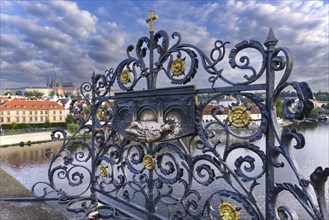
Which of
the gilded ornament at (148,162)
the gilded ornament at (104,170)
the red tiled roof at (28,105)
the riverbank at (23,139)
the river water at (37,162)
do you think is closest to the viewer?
the gilded ornament at (148,162)

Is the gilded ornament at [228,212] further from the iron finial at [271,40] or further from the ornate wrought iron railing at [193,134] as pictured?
the iron finial at [271,40]

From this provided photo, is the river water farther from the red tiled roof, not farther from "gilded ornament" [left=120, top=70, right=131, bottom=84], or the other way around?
the red tiled roof

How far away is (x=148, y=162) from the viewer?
2.72m

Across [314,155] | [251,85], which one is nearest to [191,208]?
[251,85]

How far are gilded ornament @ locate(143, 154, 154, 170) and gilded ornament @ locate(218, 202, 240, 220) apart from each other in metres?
0.86

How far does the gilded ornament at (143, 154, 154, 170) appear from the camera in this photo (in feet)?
8.86

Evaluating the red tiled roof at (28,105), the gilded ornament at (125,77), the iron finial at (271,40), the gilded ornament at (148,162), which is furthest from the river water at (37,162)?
the red tiled roof at (28,105)

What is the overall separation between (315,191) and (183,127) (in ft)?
3.72

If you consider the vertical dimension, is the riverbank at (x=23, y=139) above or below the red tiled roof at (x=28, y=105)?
below

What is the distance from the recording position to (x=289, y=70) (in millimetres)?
1768

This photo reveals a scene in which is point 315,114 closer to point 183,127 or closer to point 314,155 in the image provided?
point 183,127

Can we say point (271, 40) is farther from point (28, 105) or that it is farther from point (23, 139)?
point (28, 105)

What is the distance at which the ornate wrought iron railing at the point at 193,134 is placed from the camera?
1.79 metres

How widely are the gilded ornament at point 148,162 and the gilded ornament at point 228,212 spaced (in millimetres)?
858
